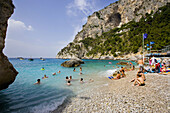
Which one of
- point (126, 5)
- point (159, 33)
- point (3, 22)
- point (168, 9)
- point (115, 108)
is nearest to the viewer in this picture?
point (115, 108)

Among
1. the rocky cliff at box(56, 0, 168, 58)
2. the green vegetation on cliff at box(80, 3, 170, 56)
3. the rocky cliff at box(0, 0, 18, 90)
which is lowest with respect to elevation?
the rocky cliff at box(0, 0, 18, 90)

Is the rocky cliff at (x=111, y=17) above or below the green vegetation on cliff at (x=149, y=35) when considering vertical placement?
above

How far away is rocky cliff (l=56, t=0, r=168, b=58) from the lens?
275 feet

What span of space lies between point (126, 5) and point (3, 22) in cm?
12262

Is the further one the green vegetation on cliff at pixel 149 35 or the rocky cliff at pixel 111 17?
the rocky cliff at pixel 111 17

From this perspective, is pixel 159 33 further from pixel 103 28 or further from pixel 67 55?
pixel 67 55

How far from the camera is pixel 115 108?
13.4ft

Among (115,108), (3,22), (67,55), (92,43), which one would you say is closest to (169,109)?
(115,108)

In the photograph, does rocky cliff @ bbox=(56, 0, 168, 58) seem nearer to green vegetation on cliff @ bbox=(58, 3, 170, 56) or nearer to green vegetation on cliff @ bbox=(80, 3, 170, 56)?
green vegetation on cliff @ bbox=(58, 3, 170, 56)

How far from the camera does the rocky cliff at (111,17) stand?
→ 83.8m

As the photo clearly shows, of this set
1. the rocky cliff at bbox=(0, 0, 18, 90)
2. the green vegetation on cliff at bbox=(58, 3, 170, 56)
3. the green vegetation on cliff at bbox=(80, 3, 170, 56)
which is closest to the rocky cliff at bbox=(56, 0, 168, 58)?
the green vegetation on cliff at bbox=(58, 3, 170, 56)

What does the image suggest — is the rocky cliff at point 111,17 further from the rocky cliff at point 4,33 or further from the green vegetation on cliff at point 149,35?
the rocky cliff at point 4,33

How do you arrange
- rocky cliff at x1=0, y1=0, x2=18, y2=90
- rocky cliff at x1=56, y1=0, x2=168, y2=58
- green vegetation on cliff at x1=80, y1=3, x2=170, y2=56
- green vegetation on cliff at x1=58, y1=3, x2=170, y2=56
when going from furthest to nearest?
rocky cliff at x1=56, y1=0, x2=168, y2=58
green vegetation on cliff at x1=58, y1=3, x2=170, y2=56
green vegetation on cliff at x1=80, y1=3, x2=170, y2=56
rocky cliff at x1=0, y1=0, x2=18, y2=90

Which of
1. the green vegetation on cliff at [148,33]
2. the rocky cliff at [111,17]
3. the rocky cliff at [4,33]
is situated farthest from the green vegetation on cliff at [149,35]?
the rocky cliff at [4,33]
